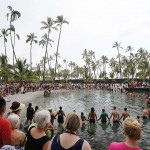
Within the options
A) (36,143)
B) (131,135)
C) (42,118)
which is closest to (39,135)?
(36,143)

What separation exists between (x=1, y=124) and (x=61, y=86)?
261 ft

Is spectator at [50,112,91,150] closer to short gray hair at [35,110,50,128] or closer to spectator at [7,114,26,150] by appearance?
short gray hair at [35,110,50,128]

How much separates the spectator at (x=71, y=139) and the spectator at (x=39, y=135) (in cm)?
69

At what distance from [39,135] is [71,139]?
973 mm

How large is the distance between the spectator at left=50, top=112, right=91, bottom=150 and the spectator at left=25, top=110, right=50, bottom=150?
27.0 inches

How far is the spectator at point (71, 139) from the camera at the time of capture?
4.06 metres

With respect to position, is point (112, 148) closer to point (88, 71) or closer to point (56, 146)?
point (56, 146)

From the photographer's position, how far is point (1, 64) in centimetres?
6028

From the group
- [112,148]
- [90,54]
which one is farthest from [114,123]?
[90,54]

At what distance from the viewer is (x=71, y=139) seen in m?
4.17

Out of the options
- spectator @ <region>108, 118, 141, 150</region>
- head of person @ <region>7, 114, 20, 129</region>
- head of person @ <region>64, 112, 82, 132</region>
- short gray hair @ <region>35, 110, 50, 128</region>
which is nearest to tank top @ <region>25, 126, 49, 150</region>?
short gray hair @ <region>35, 110, 50, 128</region>

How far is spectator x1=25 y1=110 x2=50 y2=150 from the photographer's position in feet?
16.0

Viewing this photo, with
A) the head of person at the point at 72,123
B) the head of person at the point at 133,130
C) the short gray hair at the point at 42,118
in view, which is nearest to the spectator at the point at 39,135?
the short gray hair at the point at 42,118

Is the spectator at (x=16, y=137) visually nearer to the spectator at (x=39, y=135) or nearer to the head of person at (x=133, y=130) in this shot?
the spectator at (x=39, y=135)
